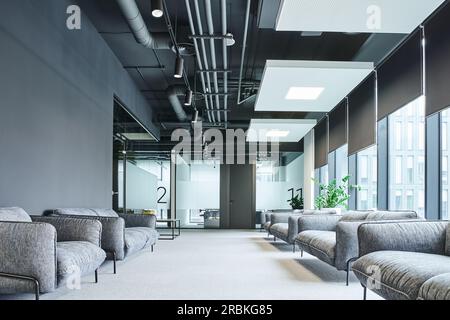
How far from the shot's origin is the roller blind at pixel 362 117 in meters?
8.07

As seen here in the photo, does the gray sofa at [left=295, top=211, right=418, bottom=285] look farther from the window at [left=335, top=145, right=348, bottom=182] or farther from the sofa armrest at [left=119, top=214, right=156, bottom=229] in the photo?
the window at [left=335, top=145, right=348, bottom=182]

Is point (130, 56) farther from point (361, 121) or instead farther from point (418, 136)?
point (418, 136)

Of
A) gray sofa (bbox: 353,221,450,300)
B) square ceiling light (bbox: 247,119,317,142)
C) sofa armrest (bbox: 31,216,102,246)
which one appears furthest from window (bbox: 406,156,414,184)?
sofa armrest (bbox: 31,216,102,246)

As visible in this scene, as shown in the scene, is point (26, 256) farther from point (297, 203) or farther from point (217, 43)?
point (297, 203)

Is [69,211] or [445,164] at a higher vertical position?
[445,164]

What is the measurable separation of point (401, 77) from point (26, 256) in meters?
5.35

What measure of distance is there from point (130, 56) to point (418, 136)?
4.86m

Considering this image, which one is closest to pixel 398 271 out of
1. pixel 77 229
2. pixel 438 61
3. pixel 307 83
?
pixel 77 229

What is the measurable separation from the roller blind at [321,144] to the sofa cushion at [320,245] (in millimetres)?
5806

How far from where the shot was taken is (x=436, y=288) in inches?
92.0

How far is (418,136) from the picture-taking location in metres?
7.78

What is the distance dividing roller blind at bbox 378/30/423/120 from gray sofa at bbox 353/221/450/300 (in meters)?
3.01

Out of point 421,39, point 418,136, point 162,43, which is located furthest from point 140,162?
point 421,39

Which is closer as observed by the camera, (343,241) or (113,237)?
(343,241)
